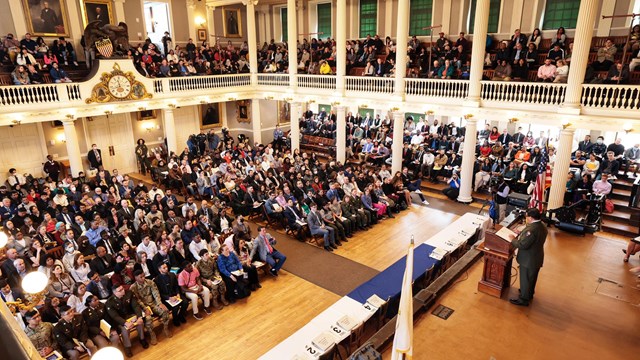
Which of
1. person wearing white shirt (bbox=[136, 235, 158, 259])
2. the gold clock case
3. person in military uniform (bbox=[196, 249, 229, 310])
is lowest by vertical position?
person in military uniform (bbox=[196, 249, 229, 310])

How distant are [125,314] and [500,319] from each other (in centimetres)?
606

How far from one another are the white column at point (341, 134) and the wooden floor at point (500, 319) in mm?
7610

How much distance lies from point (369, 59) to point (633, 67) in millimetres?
8497

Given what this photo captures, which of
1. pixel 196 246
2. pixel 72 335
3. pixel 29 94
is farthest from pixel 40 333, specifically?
pixel 29 94

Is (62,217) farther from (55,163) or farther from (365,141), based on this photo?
(365,141)

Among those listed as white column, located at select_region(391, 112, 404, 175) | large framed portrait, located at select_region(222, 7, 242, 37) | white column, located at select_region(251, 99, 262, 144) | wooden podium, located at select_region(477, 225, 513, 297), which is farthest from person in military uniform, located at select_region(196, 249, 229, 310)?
large framed portrait, located at select_region(222, 7, 242, 37)

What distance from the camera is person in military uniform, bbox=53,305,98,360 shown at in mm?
6453

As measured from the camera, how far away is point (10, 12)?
47.7 ft

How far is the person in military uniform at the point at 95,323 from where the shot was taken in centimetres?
676

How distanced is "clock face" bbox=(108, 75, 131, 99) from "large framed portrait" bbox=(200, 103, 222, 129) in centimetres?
488

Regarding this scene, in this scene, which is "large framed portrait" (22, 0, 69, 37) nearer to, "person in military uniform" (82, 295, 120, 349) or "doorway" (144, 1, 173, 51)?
"doorway" (144, 1, 173, 51)

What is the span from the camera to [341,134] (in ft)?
55.7

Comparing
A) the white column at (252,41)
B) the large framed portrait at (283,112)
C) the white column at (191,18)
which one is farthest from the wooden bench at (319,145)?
the white column at (191,18)

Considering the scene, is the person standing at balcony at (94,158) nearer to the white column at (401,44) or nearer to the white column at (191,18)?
the white column at (191,18)
